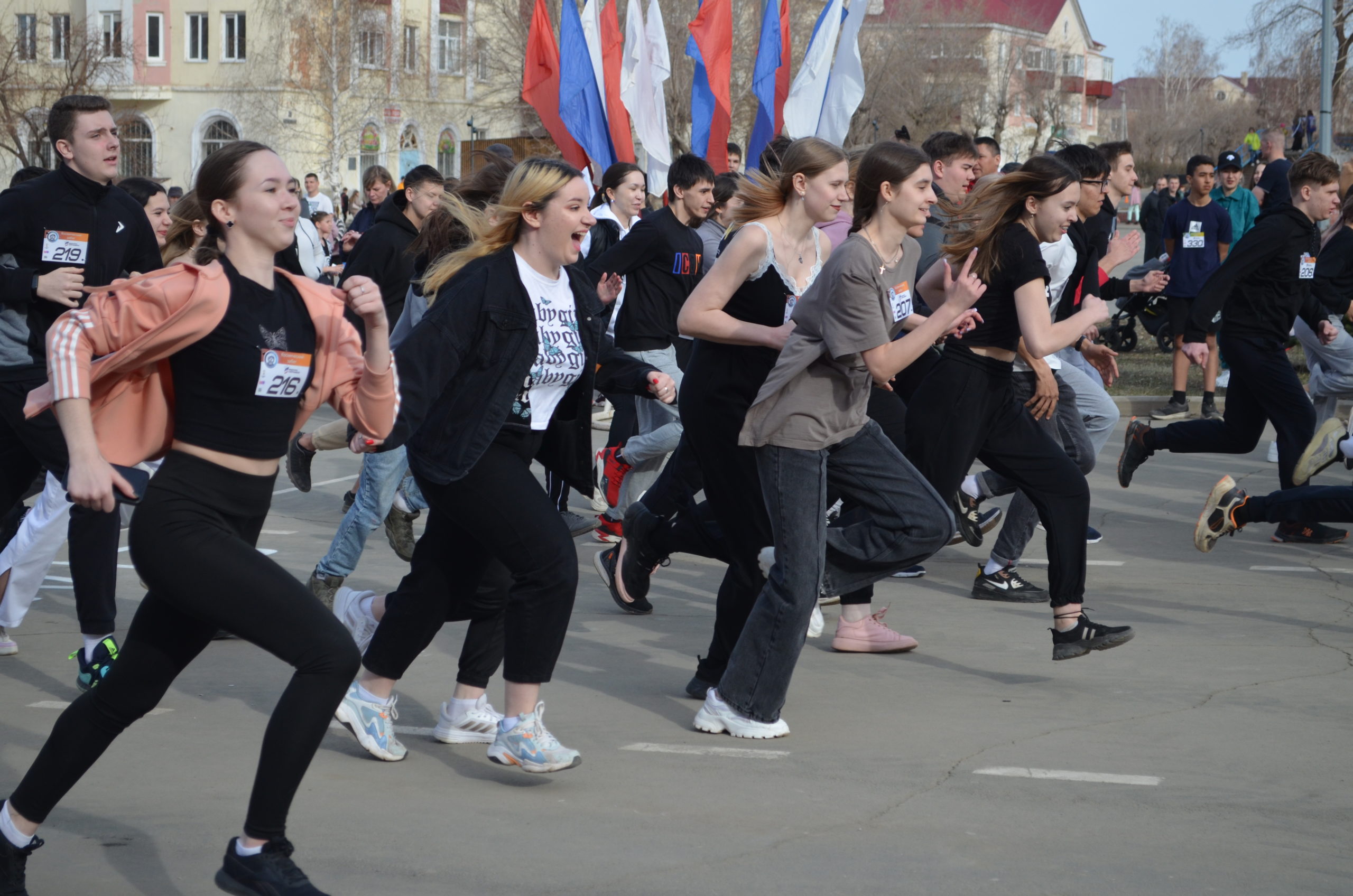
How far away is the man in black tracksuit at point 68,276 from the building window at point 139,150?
59.7 m

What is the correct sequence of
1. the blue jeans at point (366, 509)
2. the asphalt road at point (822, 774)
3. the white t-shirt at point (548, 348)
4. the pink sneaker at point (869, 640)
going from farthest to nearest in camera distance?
the blue jeans at point (366, 509) < the pink sneaker at point (869, 640) < the white t-shirt at point (548, 348) < the asphalt road at point (822, 774)

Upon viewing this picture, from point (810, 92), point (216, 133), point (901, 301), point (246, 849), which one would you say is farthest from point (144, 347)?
point (216, 133)

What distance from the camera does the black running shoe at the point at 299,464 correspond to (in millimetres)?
5621

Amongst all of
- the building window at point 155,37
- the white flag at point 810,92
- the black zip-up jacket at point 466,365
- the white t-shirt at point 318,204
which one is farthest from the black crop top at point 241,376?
the building window at point 155,37

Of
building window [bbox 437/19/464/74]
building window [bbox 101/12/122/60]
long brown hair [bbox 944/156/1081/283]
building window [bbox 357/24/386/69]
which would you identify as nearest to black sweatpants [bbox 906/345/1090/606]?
long brown hair [bbox 944/156/1081/283]

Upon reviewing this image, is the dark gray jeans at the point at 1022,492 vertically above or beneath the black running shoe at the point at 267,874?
above

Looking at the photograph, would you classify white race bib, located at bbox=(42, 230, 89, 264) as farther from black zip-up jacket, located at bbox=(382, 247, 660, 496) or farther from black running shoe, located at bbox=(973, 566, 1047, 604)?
black running shoe, located at bbox=(973, 566, 1047, 604)

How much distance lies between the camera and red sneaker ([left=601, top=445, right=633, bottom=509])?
871cm

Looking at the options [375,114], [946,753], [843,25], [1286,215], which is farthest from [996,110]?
[946,753]

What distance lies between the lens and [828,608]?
7.12 meters

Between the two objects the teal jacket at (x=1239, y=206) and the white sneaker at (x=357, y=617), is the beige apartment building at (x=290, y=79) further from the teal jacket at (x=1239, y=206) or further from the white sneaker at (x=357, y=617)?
the white sneaker at (x=357, y=617)

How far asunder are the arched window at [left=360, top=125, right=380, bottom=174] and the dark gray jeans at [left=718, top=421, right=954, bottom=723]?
188 feet

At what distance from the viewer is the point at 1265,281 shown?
8180mm

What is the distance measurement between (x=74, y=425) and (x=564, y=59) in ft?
44.7
